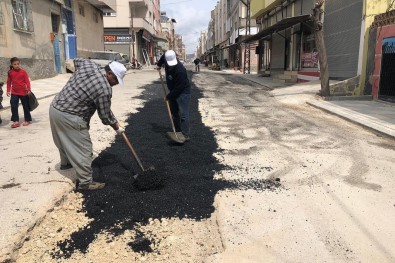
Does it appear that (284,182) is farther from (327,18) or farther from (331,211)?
(327,18)

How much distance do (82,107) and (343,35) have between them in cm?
1272

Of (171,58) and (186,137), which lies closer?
(171,58)

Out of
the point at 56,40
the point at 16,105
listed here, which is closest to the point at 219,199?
the point at 16,105

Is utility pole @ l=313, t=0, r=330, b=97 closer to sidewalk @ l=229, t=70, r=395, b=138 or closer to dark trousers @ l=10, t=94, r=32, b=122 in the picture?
sidewalk @ l=229, t=70, r=395, b=138

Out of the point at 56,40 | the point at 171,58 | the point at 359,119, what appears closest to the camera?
the point at 171,58

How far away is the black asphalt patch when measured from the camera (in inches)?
129

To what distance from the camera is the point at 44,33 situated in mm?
18500

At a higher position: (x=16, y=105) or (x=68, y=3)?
(x=68, y=3)

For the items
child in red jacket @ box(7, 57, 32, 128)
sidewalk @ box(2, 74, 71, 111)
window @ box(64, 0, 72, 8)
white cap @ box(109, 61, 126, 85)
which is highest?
window @ box(64, 0, 72, 8)

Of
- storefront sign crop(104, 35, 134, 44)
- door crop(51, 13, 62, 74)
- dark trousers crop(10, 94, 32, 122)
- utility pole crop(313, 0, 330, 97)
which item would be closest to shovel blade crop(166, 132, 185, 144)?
dark trousers crop(10, 94, 32, 122)

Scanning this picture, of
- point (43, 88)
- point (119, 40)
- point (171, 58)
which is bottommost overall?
point (43, 88)

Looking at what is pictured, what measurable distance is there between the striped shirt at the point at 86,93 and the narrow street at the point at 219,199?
97 centimetres

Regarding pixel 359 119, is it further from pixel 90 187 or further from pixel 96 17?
pixel 96 17

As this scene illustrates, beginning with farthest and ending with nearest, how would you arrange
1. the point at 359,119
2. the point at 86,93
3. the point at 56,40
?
the point at 56,40
the point at 359,119
the point at 86,93
